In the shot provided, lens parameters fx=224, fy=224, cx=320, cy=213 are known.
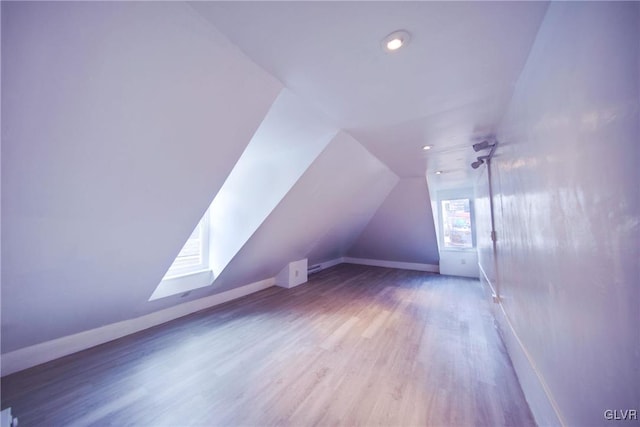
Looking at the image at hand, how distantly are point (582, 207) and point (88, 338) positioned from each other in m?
4.09

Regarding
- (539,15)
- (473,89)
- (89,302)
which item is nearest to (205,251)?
(89,302)

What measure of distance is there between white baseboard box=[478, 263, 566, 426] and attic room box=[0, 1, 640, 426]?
2 cm

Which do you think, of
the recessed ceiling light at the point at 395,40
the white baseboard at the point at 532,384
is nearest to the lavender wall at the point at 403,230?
the white baseboard at the point at 532,384

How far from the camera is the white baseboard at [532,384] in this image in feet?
4.15

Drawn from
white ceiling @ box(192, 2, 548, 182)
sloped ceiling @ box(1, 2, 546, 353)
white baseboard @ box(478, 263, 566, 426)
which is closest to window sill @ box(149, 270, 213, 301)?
sloped ceiling @ box(1, 2, 546, 353)

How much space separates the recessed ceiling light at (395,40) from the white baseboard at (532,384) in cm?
207

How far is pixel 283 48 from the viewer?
3.99ft

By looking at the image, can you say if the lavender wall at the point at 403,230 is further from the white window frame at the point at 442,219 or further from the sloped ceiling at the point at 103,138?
the sloped ceiling at the point at 103,138

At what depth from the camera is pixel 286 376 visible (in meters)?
1.97

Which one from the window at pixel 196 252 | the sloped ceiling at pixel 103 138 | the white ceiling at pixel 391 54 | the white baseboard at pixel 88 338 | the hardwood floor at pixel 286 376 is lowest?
the hardwood floor at pixel 286 376

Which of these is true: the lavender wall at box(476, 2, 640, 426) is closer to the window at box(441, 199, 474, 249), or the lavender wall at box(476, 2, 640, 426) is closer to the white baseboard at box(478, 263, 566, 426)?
the white baseboard at box(478, 263, 566, 426)

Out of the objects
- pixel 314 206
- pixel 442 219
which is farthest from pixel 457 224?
pixel 314 206

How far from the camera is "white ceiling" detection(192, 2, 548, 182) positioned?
3.28 ft

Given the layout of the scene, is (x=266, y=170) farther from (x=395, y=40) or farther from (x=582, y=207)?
(x=582, y=207)
